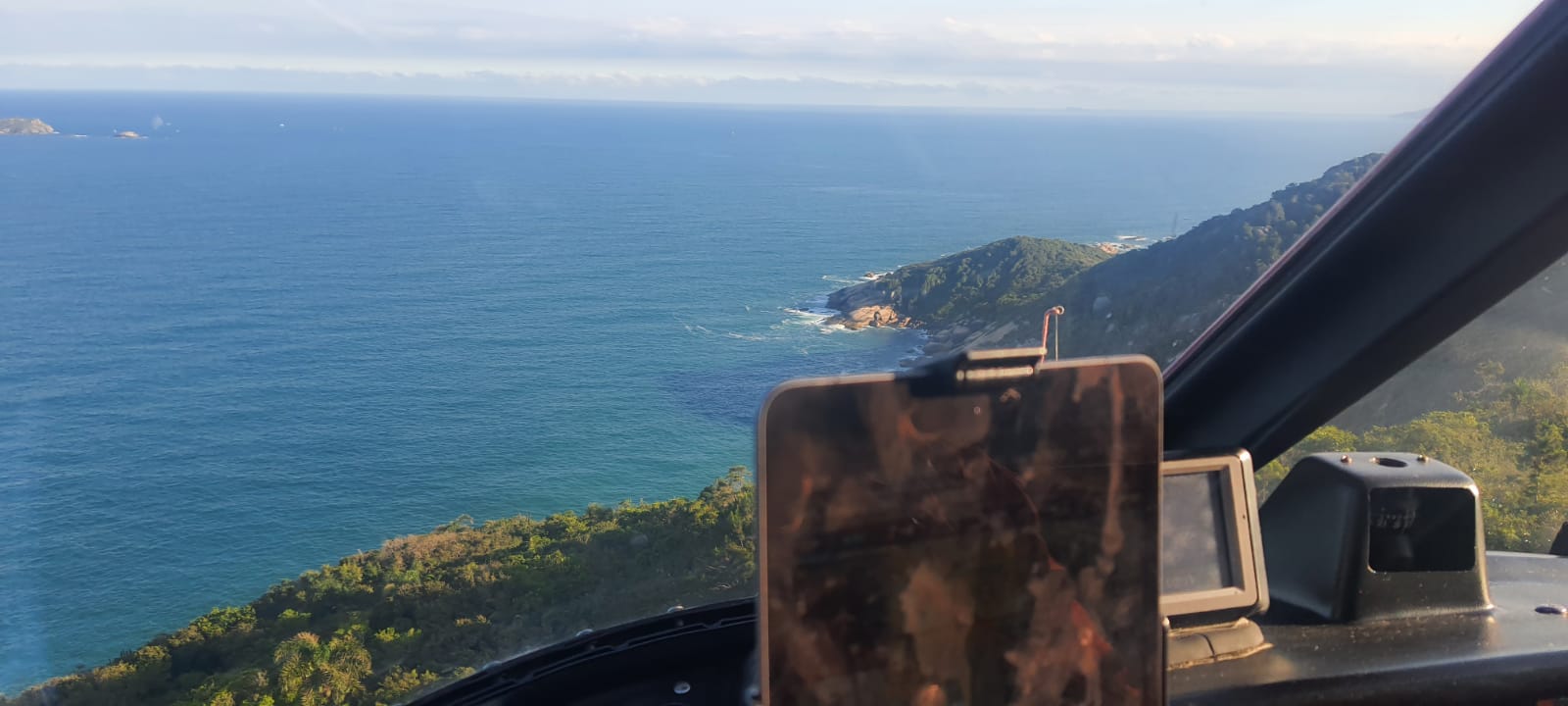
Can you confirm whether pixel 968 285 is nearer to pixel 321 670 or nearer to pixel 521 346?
pixel 321 670

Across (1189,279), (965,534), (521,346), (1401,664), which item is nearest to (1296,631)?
(1401,664)

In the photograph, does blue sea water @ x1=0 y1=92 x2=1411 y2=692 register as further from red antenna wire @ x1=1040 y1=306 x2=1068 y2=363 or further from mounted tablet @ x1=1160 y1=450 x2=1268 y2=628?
mounted tablet @ x1=1160 y1=450 x2=1268 y2=628

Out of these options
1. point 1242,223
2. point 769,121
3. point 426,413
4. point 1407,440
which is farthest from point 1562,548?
point 426,413

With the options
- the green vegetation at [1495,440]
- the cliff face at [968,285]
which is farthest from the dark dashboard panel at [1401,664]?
the cliff face at [968,285]

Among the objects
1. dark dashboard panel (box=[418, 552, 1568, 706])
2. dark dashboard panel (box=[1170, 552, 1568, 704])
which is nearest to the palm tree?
dark dashboard panel (box=[418, 552, 1568, 706])

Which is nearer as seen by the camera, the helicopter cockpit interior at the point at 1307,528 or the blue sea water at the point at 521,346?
the helicopter cockpit interior at the point at 1307,528

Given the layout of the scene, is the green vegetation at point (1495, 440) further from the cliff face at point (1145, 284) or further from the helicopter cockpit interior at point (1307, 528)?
the cliff face at point (1145, 284)
